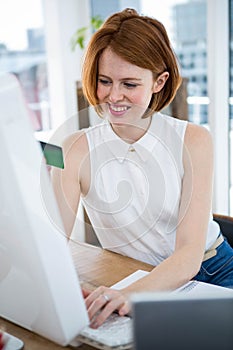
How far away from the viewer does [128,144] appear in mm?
1479

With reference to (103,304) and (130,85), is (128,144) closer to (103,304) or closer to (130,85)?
(130,85)

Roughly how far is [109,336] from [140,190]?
574mm

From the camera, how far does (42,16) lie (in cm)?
324

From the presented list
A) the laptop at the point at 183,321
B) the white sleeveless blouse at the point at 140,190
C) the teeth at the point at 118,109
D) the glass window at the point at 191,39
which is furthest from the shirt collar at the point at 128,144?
the glass window at the point at 191,39

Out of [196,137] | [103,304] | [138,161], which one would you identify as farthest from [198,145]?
[103,304]

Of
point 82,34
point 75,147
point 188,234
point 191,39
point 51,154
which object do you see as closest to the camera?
point 51,154

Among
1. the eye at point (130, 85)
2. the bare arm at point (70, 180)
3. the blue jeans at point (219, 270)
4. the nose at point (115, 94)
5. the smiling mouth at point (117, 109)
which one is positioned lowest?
the blue jeans at point (219, 270)

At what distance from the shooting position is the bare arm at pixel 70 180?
1.41 meters

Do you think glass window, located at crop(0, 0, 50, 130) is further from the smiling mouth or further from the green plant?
the smiling mouth

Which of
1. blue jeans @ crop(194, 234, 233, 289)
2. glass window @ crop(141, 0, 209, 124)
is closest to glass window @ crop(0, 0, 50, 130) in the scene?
glass window @ crop(141, 0, 209, 124)

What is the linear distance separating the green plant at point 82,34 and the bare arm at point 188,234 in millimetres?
1588

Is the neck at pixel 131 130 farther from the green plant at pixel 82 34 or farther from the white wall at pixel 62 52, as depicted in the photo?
the white wall at pixel 62 52

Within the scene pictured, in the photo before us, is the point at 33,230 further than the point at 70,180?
No

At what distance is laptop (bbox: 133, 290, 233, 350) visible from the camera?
612mm
